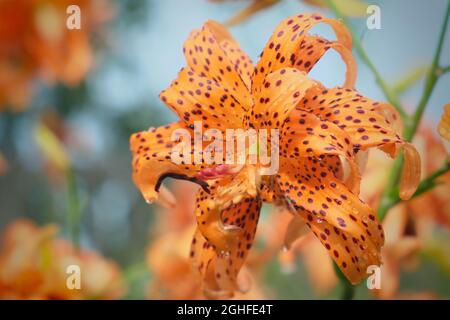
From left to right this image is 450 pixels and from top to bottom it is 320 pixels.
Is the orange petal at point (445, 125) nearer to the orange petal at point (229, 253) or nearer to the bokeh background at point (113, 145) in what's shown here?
the orange petal at point (229, 253)

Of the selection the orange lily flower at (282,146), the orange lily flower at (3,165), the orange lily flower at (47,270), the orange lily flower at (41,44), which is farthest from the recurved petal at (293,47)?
the orange lily flower at (3,165)

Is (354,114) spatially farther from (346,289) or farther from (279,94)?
(346,289)

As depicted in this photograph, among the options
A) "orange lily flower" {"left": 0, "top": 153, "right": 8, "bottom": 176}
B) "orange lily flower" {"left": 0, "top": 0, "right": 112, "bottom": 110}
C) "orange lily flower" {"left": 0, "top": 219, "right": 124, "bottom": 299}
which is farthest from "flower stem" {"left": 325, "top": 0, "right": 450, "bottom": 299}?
"orange lily flower" {"left": 0, "top": 153, "right": 8, "bottom": 176}

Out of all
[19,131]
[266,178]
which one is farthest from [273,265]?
[19,131]

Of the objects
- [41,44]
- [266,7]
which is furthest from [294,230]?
[41,44]

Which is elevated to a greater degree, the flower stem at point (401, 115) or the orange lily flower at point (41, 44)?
the orange lily flower at point (41, 44)
